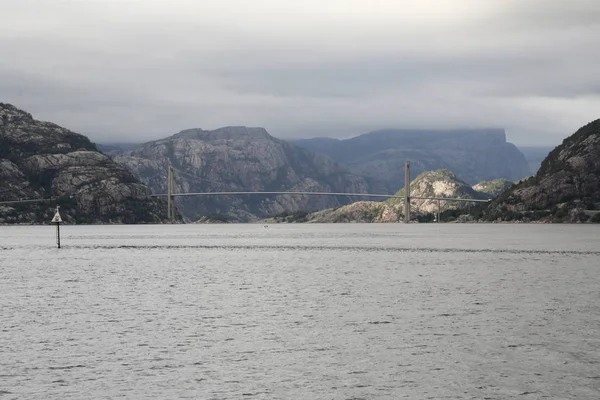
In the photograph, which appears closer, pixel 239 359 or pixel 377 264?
pixel 239 359

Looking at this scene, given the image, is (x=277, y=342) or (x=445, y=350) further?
(x=277, y=342)

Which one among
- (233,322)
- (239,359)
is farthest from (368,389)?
(233,322)

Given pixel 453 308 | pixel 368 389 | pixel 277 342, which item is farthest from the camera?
pixel 453 308

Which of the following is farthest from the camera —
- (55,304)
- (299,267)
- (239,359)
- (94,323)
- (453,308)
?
(299,267)

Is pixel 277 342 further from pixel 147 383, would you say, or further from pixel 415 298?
pixel 415 298

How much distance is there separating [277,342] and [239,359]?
5.32 meters

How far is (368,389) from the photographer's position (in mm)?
31094

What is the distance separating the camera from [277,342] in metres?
42.5

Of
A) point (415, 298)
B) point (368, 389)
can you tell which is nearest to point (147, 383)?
point (368, 389)

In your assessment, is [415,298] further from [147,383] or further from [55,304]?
[147,383]

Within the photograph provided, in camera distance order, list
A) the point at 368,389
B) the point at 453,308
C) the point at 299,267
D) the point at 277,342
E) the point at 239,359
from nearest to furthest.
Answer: the point at 368,389 → the point at 239,359 → the point at 277,342 → the point at 453,308 → the point at 299,267

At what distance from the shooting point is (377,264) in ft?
373

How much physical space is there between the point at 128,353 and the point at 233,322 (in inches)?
481

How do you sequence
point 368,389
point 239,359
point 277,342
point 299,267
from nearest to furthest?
1. point 368,389
2. point 239,359
3. point 277,342
4. point 299,267
